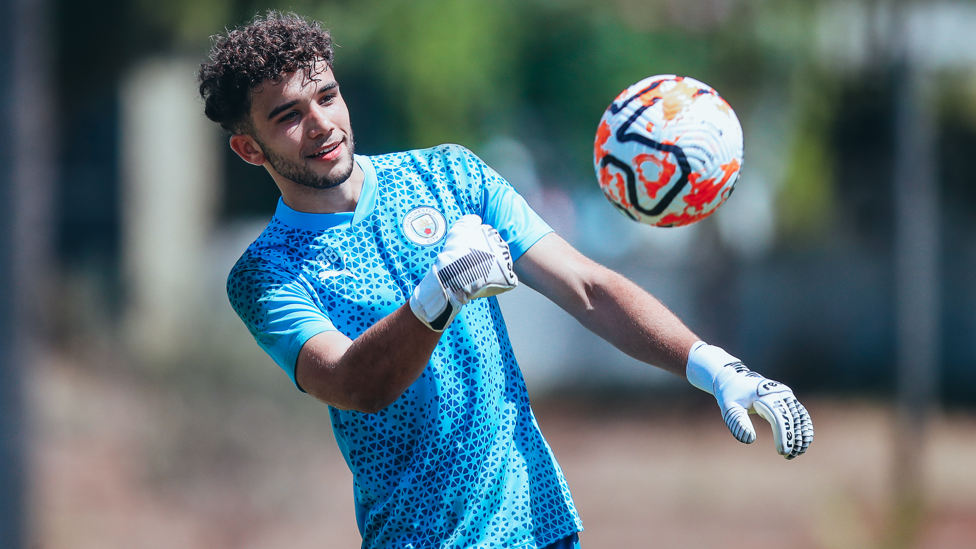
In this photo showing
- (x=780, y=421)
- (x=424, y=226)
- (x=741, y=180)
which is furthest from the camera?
(x=741, y=180)

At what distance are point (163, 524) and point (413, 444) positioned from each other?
516cm

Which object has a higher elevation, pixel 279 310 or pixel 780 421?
pixel 279 310

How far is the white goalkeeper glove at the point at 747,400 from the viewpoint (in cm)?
269

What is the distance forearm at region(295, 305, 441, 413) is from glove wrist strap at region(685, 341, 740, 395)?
2.62 ft

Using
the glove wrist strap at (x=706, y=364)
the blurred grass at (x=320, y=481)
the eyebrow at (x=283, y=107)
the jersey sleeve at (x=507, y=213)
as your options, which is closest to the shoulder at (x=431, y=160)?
the jersey sleeve at (x=507, y=213)

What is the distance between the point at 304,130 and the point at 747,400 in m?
1.43

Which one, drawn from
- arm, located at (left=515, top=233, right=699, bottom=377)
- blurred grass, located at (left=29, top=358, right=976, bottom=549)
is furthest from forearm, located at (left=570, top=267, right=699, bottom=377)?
blurred grass, located at (left=29, top=358, right=976, bottom=549)

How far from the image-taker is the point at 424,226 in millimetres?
2895

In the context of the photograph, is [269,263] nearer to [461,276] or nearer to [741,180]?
[461,276]

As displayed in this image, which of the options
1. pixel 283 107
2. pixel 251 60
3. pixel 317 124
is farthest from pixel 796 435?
pixel 251 60

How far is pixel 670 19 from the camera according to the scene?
10.6m

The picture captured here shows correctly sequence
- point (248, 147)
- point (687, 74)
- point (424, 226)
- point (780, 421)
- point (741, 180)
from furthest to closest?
1. point (741, 180)
2. point (687, 74)
3. point (248, 147)
4. point (424, 226)
5. point (780, 421)

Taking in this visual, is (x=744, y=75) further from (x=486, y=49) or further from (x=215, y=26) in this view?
(x=215, y=26)

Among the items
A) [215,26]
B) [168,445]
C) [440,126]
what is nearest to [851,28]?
[440,126]
